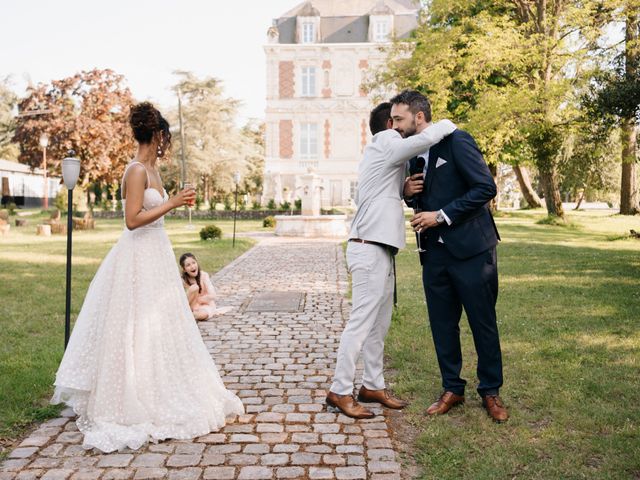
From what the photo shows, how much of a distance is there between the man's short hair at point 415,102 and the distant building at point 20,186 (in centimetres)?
3823

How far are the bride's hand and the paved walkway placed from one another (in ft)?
4.86

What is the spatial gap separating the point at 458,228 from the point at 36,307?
602 centimetres

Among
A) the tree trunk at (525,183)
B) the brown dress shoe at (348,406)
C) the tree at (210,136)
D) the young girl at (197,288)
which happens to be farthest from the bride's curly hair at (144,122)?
the tree at (210,136)

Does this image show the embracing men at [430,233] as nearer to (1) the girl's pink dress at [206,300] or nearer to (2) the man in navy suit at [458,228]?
(2) the man in navy suit at [458,228]

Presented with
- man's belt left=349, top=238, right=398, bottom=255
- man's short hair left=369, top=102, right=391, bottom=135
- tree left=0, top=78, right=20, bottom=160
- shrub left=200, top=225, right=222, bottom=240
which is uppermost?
tree left=0, top=78, right=20, bottom=160

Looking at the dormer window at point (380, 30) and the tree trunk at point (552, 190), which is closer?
the tree trunk at point (552, 190)

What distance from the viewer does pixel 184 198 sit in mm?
3754

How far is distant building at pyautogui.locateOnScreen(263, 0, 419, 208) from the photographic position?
42562 mm

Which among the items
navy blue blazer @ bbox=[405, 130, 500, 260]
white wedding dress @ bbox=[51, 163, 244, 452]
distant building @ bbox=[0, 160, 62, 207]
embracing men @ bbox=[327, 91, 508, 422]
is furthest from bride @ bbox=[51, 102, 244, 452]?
distant building @ bbox=[0, 160, 62, 207]

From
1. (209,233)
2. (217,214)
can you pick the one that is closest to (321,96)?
(217,214)

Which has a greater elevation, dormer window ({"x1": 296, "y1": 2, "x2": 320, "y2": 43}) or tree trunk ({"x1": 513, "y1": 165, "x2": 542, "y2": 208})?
dormer window ({"x1": 296, "y1": 2, "x2": 320, "y2": 43})

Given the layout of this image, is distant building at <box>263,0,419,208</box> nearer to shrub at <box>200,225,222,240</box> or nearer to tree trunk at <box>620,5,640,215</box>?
tree trunk at <box>620,5,640,215</box>

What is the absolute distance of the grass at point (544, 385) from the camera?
3.30 metres

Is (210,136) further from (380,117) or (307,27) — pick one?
(380,117)
